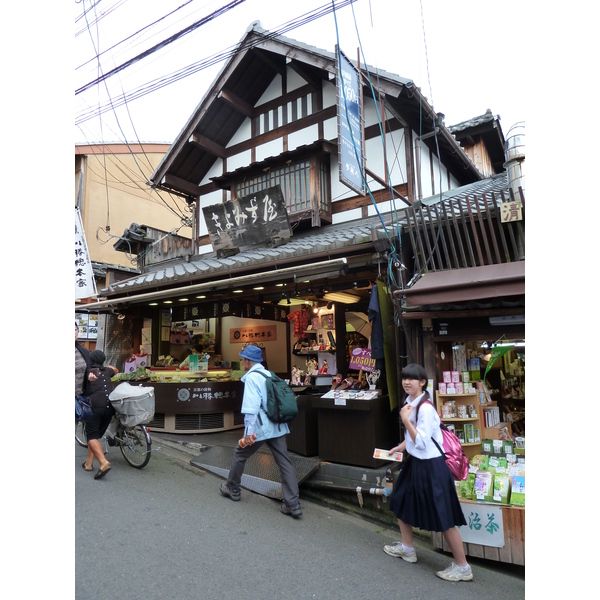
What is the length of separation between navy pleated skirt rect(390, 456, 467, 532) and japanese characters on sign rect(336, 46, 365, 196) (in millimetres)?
4337

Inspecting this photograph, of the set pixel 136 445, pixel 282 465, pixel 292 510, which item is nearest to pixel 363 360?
pixel 282 465

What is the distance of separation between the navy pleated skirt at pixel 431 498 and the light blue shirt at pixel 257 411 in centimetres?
213

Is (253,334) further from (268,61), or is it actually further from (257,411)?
(257,411)

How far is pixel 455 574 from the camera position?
4.55 metres

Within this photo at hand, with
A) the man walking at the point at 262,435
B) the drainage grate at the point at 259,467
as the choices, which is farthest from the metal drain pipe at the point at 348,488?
the man walking at the point at 262,435

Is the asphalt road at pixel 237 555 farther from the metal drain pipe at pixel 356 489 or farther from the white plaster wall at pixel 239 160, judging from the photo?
the white plaster wall at pixel 239 160

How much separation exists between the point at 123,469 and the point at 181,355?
7429 millimetres

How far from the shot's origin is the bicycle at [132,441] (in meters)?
7.72

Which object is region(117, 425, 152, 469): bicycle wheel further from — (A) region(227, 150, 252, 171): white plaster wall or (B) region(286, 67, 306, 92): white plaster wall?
(B) region(286, 67, 306, 92): white plaster wall

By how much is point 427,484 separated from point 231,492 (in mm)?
3229

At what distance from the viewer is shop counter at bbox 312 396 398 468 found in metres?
7.43

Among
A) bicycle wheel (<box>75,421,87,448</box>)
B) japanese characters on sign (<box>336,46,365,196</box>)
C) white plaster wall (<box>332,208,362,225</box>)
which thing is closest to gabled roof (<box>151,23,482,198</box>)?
japanese characters on sign (<box>336,46,365,196</box>)

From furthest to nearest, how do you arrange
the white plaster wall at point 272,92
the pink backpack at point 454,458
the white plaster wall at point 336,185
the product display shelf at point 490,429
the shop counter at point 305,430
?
the white plaster wall at point 272,92
the white plaster wall at point 336,185
the shop counter at point 305,430
the product display shelf at point 490,429
the pink backpack at point 454,458

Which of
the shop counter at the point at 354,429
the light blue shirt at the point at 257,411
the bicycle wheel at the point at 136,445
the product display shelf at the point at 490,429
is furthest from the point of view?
the bicycle wheel at the point at 136,445
